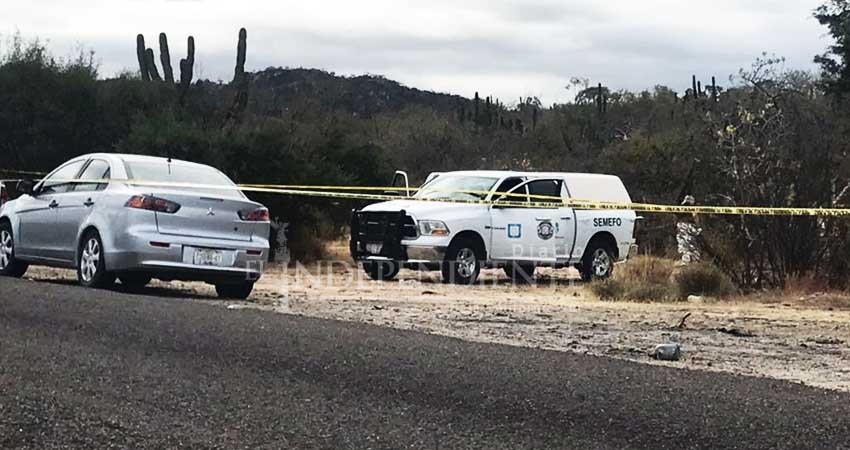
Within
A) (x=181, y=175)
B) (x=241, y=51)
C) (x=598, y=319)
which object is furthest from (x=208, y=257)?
(x=241, y=51)

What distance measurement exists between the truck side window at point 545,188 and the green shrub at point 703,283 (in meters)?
4.12

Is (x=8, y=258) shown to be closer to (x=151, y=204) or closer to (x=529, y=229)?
(x=151, y=204)

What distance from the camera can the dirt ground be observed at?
9.55 m

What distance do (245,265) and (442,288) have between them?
4.81m

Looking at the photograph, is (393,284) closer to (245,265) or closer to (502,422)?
(245,265)

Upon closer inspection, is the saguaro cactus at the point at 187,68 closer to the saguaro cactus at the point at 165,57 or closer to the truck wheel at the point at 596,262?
the saguaro cactus at the point at 165,57

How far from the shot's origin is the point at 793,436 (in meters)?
6.39

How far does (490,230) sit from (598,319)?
6.81 metres

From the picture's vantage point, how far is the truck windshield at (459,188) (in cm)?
1959

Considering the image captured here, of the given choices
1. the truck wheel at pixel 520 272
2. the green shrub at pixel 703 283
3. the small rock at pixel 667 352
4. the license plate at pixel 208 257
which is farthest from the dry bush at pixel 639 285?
the small rock at pixel 667 352

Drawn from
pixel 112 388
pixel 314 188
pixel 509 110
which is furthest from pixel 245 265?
pixel 509 110

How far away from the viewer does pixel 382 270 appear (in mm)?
19375

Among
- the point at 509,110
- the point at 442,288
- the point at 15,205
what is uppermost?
the point at 509,110

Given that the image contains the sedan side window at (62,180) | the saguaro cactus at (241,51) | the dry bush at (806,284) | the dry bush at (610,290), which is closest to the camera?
the sedan side window at (62,180)
